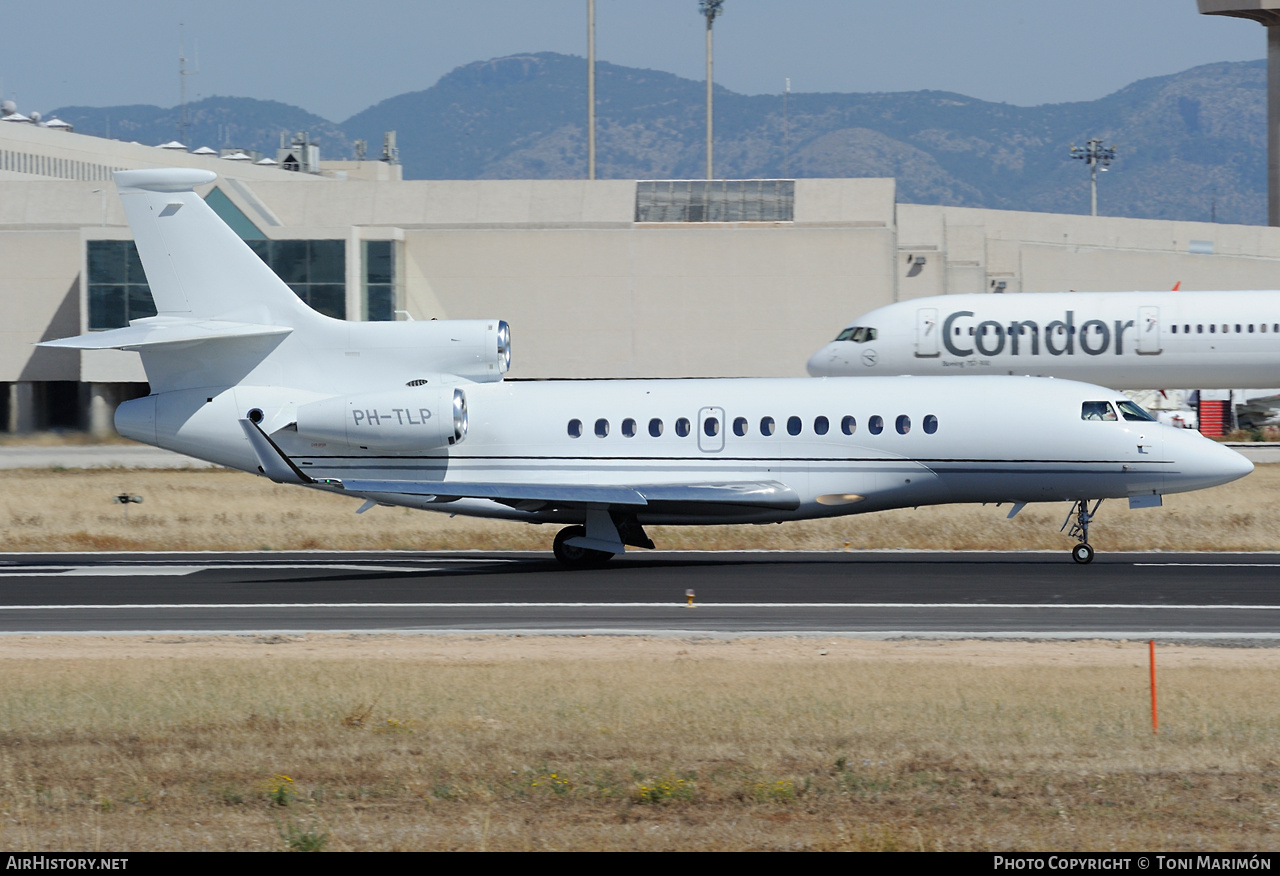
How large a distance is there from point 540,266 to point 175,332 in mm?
40274

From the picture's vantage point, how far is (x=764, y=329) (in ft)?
217

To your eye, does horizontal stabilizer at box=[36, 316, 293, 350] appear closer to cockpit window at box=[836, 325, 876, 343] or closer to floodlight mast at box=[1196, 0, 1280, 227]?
cockpit window at box=[836, 325, 876, 343]

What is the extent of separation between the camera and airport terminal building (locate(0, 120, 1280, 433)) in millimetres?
64812

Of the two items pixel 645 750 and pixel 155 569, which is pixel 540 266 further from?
pixel 645 750

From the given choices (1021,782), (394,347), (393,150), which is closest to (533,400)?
(394,347)

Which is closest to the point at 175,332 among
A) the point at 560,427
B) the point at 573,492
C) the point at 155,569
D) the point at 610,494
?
the point at 155,569

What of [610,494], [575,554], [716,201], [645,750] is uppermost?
[716,201]

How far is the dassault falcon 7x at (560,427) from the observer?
25.9m

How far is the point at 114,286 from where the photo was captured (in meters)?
64.2

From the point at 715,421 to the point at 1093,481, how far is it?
262 inches

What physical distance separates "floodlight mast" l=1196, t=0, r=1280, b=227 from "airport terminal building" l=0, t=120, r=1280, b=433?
91.8 ft

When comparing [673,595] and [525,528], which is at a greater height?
[525,528]

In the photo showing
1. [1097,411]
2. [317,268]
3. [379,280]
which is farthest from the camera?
[379,280]
